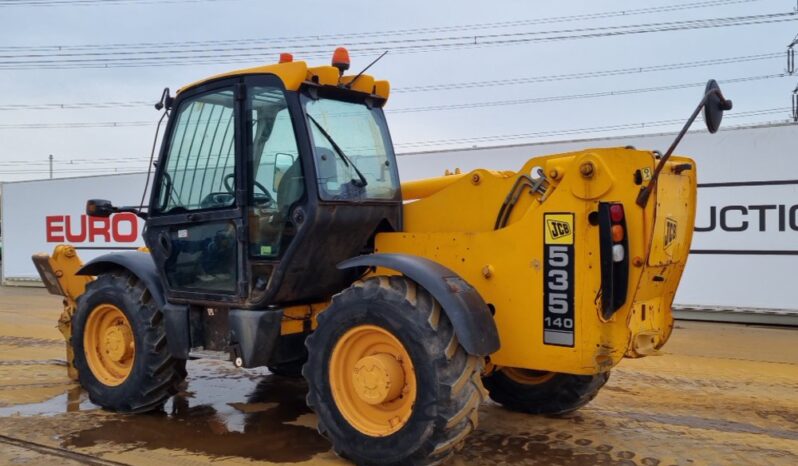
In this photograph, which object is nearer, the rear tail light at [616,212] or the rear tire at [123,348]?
the rear tail light at [616,212]

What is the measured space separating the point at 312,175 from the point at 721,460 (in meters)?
3.06

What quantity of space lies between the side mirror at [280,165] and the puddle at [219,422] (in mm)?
1704

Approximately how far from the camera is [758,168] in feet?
35.3

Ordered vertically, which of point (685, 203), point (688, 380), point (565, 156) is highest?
point (565, 156)

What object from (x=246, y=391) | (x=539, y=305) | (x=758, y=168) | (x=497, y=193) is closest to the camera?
(x=539, y=305)

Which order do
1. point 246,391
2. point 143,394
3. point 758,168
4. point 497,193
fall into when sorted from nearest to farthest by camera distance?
point 497,193
point 143,394
point 246,391
point 758,168

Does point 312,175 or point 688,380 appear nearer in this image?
point 312,175

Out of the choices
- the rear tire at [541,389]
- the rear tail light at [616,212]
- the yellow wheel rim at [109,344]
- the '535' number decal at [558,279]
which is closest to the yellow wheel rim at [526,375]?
the rear tire at [541,389]

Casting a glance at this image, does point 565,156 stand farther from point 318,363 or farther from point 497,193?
point 318,363

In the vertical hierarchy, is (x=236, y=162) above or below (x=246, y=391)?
above

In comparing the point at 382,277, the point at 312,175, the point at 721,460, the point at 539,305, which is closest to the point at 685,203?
the point at 539,305

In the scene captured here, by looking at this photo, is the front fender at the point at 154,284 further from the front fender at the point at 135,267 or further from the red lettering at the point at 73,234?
the red lettering at the point at 73,234

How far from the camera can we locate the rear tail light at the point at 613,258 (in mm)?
3926

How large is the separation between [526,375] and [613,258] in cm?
190
